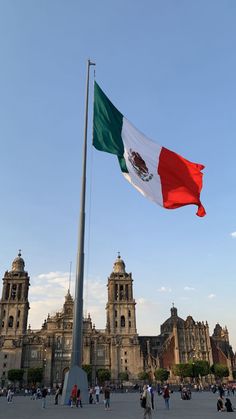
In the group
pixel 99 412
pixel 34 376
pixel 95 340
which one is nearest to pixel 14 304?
pixel 34 376

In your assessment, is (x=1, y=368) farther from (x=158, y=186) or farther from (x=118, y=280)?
(x=158, y=186)

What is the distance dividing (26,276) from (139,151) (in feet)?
296

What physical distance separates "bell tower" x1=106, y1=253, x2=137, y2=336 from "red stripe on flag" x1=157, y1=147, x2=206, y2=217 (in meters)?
84.5

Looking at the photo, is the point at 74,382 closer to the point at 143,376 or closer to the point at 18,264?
the point at 143,376

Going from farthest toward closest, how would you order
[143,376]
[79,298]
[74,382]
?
[143,376] < [79,298] < [74,382]

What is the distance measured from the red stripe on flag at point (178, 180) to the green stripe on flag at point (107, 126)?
2.32 metres

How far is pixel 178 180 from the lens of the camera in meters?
21.1

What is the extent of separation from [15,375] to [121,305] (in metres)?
30.6

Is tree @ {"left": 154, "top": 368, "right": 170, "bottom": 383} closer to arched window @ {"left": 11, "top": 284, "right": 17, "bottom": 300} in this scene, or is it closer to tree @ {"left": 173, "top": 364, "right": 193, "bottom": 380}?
tree @ {"left": 173, "top": 364, "right": 193, "bottom": 380}

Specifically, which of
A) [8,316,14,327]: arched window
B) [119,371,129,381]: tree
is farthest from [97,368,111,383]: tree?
[8,316,14,327]: arched window

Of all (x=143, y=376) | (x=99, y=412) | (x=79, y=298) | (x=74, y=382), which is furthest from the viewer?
(x=143, y=376)

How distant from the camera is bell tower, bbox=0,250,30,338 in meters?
98.1

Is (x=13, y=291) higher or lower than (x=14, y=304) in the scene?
higher

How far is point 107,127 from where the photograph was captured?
2123 cm
